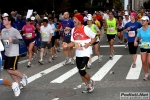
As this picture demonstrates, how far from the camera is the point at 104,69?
1053 centimetres

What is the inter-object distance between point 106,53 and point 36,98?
7.55m

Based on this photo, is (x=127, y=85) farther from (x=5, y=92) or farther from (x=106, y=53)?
(x=106, y=53)

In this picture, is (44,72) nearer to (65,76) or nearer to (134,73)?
(65,76)

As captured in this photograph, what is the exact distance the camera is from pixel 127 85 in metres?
8.09

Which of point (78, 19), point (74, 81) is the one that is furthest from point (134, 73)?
point (78, 19)

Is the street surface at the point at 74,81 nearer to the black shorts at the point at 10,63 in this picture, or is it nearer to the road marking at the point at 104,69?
the road marking at the point at 104,69

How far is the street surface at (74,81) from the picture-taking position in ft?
24.0

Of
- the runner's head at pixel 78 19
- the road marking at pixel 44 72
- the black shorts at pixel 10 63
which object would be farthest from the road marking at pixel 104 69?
the black shorts at pixel 10 63

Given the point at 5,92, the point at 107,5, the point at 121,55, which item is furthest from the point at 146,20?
the point at 107,5

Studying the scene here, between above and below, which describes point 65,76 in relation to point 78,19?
below

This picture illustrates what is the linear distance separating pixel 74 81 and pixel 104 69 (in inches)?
80.8

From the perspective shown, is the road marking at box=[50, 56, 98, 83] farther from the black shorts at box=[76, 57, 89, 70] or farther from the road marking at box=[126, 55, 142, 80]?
the road marking at box=[126, 55, 142, 80]

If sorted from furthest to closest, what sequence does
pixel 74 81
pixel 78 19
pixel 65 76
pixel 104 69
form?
1. pixel 104 69
2. pixel 65 76
3. pixel 74 81
4. pixel 78 19

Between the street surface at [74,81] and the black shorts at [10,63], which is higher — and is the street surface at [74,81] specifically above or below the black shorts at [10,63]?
below
